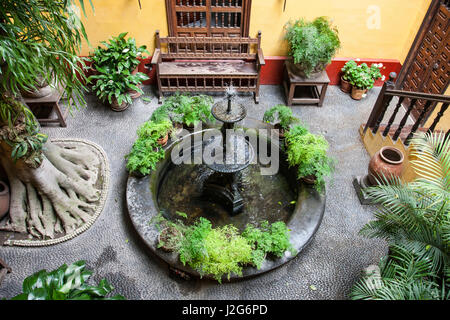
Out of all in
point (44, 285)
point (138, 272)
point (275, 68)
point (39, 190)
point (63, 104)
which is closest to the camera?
point (44, 285)

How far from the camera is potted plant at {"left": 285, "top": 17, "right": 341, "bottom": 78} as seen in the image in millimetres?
6113

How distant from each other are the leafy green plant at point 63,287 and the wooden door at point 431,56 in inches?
249

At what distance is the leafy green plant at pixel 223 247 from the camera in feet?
12.5

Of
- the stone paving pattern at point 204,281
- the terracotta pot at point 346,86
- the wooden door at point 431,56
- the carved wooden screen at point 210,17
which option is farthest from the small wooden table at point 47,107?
the wooden door at point 431,56

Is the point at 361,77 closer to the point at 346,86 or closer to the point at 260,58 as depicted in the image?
the point at 346,86

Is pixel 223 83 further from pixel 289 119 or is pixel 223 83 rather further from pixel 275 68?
Answer: pixel 289 119

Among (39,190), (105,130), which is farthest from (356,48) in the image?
(39,190)

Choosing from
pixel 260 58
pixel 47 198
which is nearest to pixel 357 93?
pixel 260 58

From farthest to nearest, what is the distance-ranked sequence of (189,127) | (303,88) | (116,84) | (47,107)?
(303,88) < (47,107) < (116,84) < (189,127)

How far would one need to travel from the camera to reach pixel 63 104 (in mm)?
6617

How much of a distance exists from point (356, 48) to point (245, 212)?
454 cm

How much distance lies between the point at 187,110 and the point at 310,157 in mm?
2225

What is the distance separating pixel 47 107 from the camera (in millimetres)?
6594
